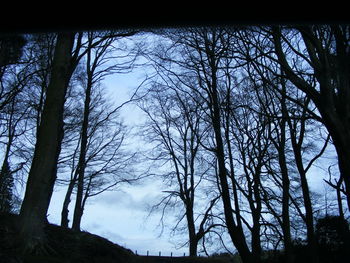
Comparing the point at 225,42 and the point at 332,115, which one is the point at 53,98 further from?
the point at 332,115

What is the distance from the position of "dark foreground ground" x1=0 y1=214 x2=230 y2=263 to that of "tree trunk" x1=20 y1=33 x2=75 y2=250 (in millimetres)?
343

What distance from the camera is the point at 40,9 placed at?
11.3 ft

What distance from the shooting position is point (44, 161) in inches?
459

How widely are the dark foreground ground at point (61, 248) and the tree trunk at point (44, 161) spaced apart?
1.12 feet

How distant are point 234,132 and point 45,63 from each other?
1003 cm

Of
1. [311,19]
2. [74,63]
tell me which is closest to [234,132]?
[74,63]

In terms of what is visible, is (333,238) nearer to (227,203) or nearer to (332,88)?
(227,203)

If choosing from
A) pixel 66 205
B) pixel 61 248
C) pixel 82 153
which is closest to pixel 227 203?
pixel 61 248

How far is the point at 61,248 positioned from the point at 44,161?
272 centimetres

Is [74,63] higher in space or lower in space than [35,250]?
higher

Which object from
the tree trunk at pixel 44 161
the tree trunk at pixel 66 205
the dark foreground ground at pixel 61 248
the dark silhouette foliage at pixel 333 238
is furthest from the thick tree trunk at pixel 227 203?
the tree trunk at pixel 66 205

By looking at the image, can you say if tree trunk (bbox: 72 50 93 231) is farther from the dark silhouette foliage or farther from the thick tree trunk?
the dark silhouette foliage

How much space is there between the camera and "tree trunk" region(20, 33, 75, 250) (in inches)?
430

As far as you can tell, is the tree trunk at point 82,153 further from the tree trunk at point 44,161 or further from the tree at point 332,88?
the tree at point 332,88
